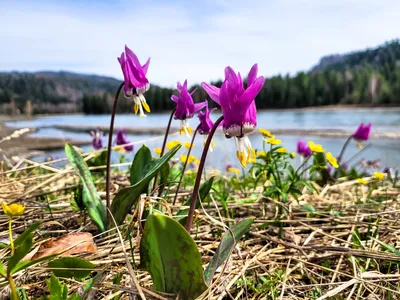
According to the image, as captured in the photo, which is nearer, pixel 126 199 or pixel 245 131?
pixel 245 131

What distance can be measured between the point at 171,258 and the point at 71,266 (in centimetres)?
34

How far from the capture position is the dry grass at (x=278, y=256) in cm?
127

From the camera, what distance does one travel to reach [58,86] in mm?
114688

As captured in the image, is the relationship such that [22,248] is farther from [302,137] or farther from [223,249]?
[302,137]

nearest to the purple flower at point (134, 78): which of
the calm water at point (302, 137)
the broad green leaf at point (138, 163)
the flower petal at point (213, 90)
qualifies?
the flower petal at point (213, 90)

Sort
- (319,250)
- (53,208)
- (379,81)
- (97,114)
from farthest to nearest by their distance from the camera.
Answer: (97,114), (379,81), (53,208), (319,250)

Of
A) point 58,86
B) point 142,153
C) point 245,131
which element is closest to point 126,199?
point 142,153

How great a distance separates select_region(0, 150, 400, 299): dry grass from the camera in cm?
127

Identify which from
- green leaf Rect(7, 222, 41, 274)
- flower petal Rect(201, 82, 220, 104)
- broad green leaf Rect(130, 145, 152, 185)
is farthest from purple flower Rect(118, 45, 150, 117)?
green leaf Rect(7, 222, 41, 274)

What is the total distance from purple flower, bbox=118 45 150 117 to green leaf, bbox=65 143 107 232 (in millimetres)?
490

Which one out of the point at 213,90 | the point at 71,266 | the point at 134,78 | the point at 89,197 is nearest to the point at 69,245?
the point at 71,266

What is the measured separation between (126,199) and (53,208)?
664 mm

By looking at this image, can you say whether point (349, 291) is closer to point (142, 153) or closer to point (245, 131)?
point (245, 131)

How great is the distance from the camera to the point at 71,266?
1.21 meters
